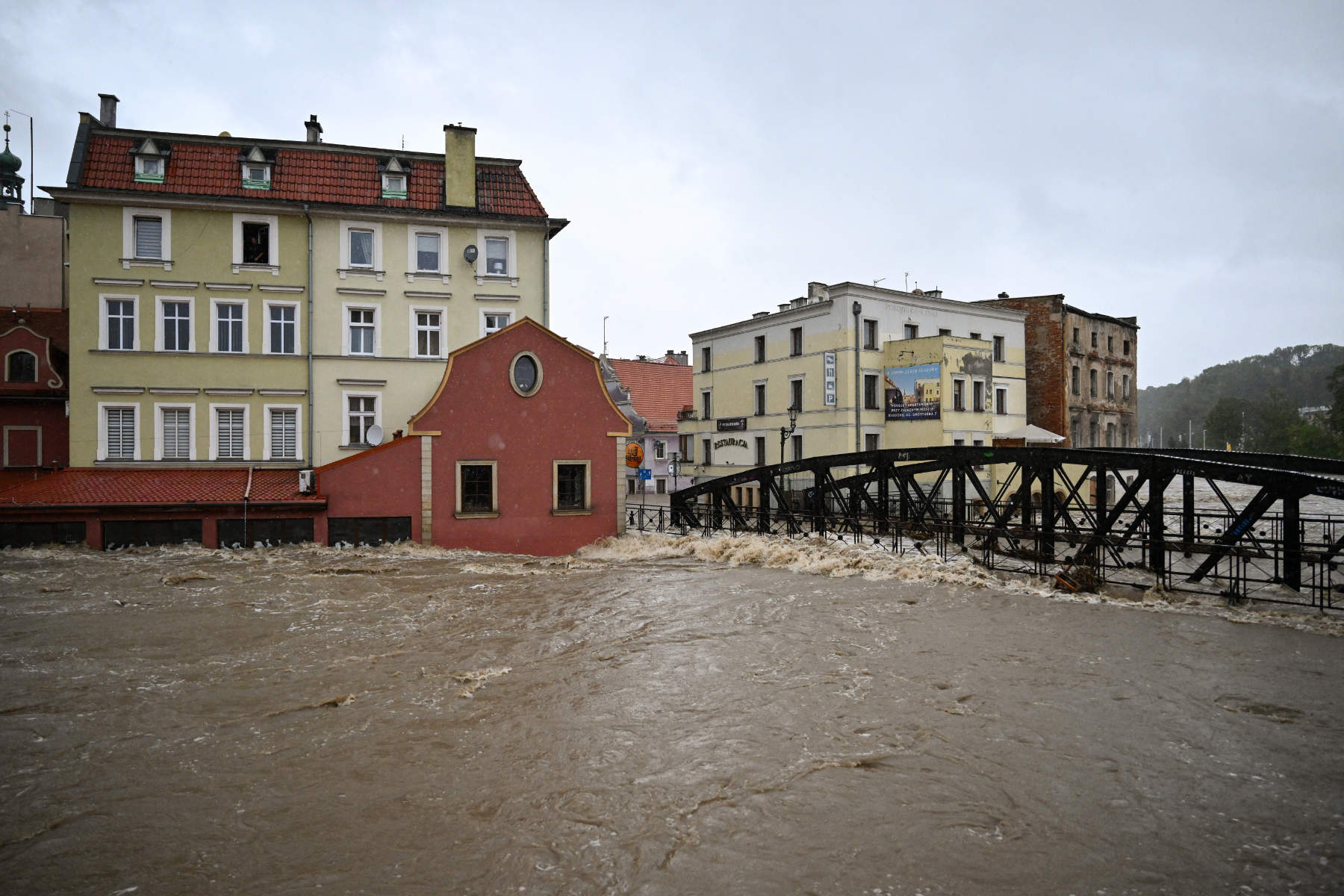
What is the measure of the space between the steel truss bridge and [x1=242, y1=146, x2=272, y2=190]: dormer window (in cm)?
1668

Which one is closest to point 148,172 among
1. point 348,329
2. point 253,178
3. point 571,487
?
point 253,178

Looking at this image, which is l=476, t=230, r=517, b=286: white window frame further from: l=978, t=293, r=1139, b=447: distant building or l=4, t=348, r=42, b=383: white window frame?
l=978, t=293, r=1139, b=447: distant building

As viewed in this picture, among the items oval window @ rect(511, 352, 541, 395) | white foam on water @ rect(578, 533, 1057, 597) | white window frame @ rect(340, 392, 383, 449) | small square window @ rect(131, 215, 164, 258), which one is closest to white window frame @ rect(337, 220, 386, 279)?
white window frame @ rect(340, 392, 383, 449)

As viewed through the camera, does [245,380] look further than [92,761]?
Yes

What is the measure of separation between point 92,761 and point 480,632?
653 centimetres

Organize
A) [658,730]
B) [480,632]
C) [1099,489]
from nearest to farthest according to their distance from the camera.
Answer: [658,730], [480,632], [1099,489]

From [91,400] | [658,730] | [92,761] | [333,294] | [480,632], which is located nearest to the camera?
[92,761]

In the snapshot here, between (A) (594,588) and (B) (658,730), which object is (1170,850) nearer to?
(B) (658,730)

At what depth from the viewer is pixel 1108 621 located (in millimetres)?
15422

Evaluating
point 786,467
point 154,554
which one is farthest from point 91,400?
point 786,467

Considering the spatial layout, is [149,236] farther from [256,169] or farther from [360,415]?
[360,415]

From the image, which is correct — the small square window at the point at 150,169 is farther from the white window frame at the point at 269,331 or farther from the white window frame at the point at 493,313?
the white window frame at the point at 493,313

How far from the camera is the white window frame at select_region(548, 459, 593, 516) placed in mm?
25406

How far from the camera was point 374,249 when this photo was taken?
27.2 m
